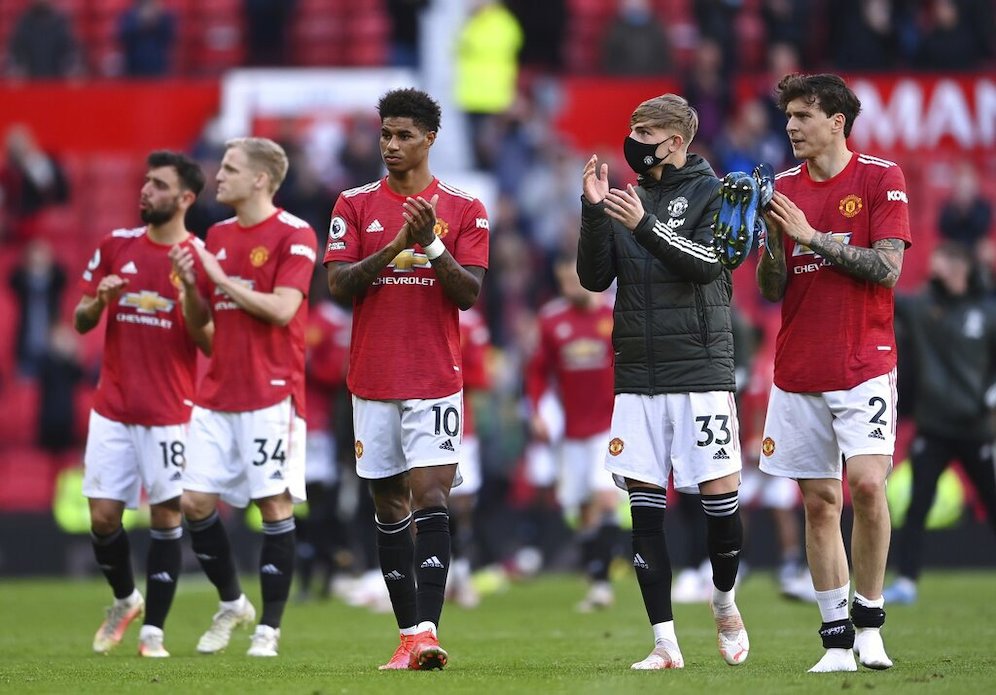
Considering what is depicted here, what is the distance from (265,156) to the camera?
9.88m

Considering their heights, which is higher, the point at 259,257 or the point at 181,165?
the point at 181,165

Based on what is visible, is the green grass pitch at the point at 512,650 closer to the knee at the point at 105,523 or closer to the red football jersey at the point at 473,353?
the knee at the point at 105,523

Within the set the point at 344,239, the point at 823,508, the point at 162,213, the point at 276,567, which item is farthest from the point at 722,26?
the point at 823,508

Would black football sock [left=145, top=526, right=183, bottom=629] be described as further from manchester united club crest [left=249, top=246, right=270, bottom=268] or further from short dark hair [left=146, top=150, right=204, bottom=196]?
short dark hair [left=146, top=150, right=204, bottom=196]

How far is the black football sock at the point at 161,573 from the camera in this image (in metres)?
9.69

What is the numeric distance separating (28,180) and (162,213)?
1042cm

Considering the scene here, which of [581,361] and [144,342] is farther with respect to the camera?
[581,361]

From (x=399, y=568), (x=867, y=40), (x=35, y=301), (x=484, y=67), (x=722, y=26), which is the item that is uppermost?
(x=722, y=26)

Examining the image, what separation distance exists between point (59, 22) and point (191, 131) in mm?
2392

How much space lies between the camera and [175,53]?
2284 cm

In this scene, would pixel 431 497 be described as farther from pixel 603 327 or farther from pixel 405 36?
pixel 405 36

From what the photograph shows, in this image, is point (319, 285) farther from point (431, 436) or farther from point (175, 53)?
point (175, 53)

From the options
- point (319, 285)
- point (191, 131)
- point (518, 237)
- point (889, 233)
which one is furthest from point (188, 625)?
point (191, 131)

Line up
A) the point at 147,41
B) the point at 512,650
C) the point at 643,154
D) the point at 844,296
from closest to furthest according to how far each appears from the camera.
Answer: the point at 844,296
the point at 643,154
the point at 512,650
the point at 147,41
